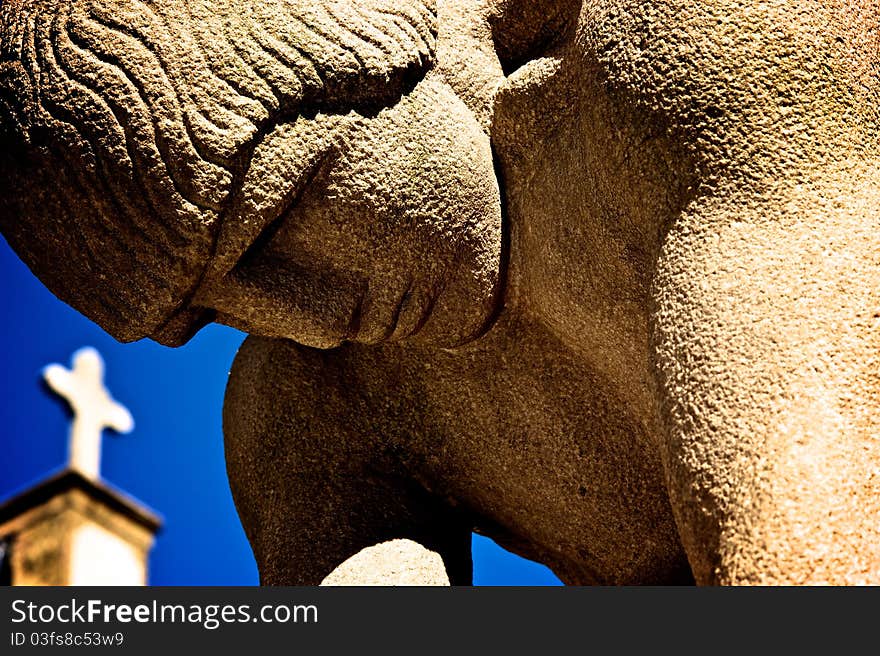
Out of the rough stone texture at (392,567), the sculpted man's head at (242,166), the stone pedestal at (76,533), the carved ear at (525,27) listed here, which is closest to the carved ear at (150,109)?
the sculpted man's head at (242,166)

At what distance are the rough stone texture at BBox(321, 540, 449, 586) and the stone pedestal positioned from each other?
3837mm

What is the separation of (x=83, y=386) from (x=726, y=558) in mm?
4835

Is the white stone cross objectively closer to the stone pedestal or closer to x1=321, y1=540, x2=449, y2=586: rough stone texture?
the stone pedestal

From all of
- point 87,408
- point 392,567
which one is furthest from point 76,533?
point 392,567

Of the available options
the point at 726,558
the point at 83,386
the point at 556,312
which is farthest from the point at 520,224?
the point at 83,386

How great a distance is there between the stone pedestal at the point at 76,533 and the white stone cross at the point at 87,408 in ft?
0.31

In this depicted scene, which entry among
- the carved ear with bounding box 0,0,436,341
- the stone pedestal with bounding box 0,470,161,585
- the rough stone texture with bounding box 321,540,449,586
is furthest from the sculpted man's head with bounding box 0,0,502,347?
the stone pedestal with bounding box 0,470,161,585

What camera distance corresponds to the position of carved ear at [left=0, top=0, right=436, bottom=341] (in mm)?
1380

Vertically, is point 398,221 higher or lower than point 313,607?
higher

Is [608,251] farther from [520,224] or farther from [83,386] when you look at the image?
[83,386]

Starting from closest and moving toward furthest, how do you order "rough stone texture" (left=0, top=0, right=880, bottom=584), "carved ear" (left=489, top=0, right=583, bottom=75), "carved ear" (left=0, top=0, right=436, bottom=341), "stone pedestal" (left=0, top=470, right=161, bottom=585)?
"rough stone texture" (left=0, top=0, right=880, bottom=584) → "carved ear" (left=0, top=0, right=436, bottom=341) → "carved ear" (left=489, top=0, right=583, bottom=75) → "stone pedestal" (left=0, top=470, right=161, bottom=585)

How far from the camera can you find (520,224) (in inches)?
61.4

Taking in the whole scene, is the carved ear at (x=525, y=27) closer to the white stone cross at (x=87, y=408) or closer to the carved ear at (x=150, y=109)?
the carved ear at (x=150, y=109)

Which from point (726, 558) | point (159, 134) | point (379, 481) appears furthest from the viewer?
point (379, 481)
